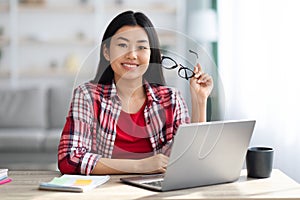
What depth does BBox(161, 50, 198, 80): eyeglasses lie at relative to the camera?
65.9 inches

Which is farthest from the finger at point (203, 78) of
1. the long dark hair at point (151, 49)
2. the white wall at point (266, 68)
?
the white wall at point (266, 68)

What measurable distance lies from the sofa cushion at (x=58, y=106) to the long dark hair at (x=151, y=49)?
9.52ft

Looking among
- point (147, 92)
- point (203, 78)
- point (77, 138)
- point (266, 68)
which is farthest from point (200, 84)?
point (266, 68)

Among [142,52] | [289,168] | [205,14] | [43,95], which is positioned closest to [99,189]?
[142,52]

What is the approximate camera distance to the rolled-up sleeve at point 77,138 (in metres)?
1.79

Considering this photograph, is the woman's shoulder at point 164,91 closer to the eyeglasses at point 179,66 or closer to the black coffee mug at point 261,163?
the eyeglasses at point 179,66

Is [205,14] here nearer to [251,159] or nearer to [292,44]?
[292,44]

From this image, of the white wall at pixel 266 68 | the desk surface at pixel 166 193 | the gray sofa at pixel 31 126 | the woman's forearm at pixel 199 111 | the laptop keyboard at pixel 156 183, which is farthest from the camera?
the gray sofa at pixel 31 126

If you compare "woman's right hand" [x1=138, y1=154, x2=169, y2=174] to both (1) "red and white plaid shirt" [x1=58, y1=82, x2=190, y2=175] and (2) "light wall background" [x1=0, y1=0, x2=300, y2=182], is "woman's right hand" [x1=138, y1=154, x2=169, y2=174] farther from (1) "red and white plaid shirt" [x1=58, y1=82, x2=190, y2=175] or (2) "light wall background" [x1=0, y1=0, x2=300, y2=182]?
(2) "light wall background" [x1=0, y1=0, x2=300, y2=182]

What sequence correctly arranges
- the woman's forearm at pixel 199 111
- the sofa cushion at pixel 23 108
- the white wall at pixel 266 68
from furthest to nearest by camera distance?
the sofa cushion at pixel 23 108, the white wall at pixel 266 68, the woman's forearm at pixel 199 111

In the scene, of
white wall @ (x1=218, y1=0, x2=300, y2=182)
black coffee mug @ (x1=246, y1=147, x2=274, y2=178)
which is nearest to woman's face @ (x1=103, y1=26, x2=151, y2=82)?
black coffee mug @ (x1=246, y1=147, x2=274, y2=178)

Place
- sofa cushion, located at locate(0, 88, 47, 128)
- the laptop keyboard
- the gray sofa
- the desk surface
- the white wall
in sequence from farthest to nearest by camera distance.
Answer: sofa cushion, located at locate(0, 88, 47, 128), the gray sofa, the white wall, the laptop keyboard, the desk surface

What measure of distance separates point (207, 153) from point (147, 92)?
0.97ft

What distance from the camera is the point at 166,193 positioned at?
60.5 inches
